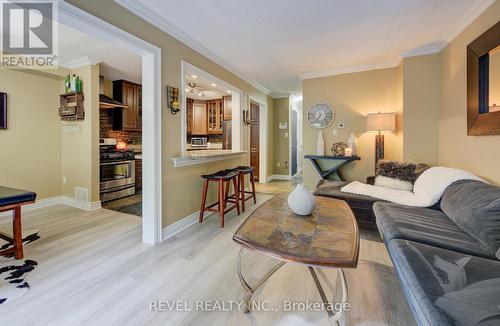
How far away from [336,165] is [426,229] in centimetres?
243

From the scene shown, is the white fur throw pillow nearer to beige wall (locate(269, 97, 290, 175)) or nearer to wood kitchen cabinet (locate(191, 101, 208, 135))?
beige wall (locate(269, 97, 290, 175))

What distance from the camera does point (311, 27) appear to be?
2.41 m

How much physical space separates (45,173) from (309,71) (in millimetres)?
4908

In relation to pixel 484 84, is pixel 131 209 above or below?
below

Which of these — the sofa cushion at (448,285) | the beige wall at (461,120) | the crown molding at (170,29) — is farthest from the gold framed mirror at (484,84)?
the crown molding at (170,29)

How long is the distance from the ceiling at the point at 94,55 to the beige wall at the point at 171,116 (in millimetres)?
770

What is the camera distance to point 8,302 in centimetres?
145

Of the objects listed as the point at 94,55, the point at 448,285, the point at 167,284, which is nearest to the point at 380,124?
the point at 448,285

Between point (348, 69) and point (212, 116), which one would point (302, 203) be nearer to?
point (348, 69)

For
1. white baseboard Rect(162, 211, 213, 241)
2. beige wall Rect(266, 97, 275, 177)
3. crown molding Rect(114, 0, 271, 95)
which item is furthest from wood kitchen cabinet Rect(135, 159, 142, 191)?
beige wall Rect(266, 97, 275, 177)

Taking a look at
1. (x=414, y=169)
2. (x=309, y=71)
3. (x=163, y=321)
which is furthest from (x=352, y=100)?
(x=163, y=321)

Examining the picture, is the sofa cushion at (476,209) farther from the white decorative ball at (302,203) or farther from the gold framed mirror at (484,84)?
the white decorative ball at (302,203)

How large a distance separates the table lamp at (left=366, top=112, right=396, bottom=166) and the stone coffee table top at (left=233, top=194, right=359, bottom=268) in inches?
88.8

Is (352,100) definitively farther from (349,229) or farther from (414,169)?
(349,229)
